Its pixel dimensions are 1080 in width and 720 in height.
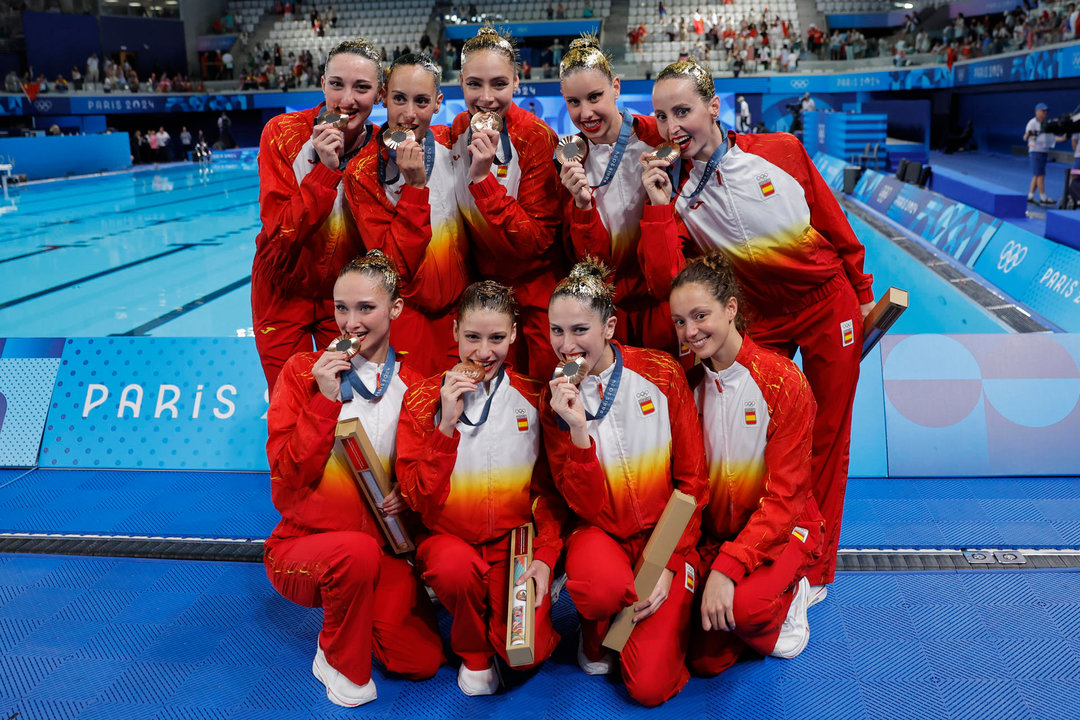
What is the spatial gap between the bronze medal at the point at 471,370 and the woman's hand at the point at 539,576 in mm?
653

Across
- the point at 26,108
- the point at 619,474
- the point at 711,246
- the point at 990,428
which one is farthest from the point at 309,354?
the point at 26,108

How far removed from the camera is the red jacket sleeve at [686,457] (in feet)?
9.32

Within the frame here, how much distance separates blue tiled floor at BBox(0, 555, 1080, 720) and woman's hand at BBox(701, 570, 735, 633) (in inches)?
9.9

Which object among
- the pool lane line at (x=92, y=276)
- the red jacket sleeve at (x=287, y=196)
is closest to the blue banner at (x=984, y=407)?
the red jacket sleeve at (x=287, y=196)

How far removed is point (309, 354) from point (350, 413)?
0.28 m

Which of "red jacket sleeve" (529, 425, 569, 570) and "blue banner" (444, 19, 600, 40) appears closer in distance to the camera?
"red jacket sleeve" (529, 425, 569, 570)

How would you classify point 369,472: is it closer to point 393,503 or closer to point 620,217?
point 393,503

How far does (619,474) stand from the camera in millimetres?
2836

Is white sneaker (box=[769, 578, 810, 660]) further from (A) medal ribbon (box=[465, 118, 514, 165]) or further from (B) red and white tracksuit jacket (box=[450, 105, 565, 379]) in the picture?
(A) medal ribbon (box=[465, 118, 514, 165])

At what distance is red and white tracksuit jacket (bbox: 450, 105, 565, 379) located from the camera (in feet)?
10.0

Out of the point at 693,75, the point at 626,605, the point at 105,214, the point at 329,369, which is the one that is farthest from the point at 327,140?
the point at 105,214

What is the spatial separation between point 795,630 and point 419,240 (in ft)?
6.43

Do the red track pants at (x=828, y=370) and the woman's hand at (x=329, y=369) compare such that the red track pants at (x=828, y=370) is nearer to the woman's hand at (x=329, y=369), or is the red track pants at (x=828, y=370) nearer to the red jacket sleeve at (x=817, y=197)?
the red jacket sleeve at (x=817, y=197)

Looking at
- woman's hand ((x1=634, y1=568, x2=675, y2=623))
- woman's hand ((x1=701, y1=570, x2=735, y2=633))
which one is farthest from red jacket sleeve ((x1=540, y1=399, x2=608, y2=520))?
woman's hand ((x1=701, y1=570, x2=735, y2=633))
